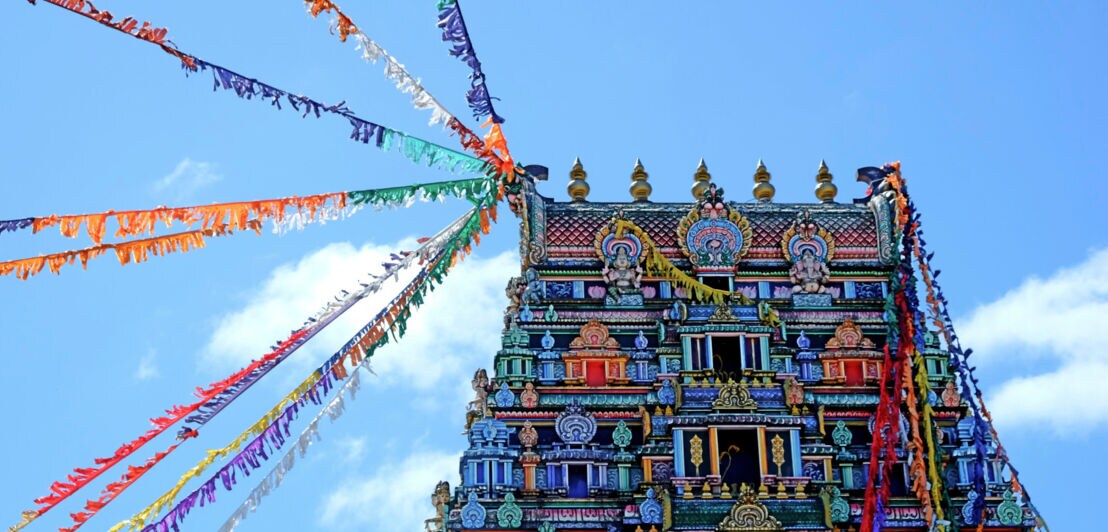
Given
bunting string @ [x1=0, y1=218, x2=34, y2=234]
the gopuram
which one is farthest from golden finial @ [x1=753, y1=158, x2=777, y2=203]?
bunting string @ [x1=0, y1=218, x2=34, y2=234]

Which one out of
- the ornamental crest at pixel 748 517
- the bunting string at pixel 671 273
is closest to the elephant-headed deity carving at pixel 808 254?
the bunting string at pixel 671 273

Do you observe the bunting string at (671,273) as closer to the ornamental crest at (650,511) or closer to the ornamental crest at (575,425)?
the ornamental crest at (575,425)

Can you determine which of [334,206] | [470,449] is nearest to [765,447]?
[470,449]

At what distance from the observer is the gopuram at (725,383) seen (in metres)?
40.1

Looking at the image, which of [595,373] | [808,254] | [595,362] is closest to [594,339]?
[595,362]

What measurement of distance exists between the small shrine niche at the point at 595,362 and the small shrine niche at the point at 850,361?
3272mm

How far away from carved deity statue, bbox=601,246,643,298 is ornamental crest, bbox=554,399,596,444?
241 centimetres

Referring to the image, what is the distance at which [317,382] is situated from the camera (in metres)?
40.4

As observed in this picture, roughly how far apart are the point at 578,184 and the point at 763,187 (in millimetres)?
3156

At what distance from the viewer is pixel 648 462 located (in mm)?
40562

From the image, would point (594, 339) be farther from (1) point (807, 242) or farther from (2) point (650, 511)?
(1) point (807, 242)

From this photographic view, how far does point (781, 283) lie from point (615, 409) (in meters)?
3.75

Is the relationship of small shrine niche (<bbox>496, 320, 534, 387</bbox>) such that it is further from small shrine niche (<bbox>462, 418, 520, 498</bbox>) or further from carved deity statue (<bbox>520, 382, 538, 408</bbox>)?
small shrine niche (<bbox>462, 418, 520, 498</bbox>)

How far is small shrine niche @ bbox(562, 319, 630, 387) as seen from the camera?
41531 millimetres
